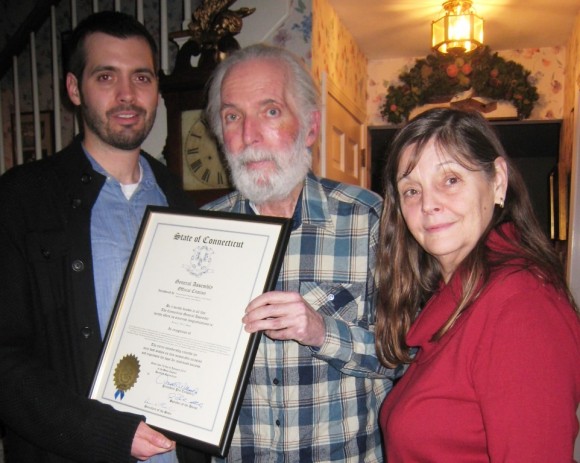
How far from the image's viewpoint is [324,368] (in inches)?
48.4

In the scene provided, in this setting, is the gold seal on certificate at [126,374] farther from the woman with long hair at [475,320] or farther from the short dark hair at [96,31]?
the short dark hair at [96,31]

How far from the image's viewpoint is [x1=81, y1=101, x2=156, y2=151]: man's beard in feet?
4.29

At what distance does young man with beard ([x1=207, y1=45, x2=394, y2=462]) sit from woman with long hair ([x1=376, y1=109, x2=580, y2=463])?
0.43 ft

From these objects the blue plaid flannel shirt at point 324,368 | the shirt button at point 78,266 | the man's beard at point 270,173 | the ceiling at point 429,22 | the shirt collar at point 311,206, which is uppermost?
the ceiling at point 429,22

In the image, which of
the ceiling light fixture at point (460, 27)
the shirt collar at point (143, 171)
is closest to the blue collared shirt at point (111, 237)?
the shirt collar at point (143, 171)

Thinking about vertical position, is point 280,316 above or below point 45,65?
below

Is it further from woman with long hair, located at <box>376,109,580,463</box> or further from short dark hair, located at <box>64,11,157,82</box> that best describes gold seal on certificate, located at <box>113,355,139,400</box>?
short dark hair, located at <box>64,11,157,82</box>

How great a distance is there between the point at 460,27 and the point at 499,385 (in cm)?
279

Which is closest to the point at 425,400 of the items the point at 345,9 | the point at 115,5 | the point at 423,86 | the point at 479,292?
the point at 479,292

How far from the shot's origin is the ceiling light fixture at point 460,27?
9.75 ft

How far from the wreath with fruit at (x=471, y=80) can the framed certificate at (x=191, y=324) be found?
332 centimetres

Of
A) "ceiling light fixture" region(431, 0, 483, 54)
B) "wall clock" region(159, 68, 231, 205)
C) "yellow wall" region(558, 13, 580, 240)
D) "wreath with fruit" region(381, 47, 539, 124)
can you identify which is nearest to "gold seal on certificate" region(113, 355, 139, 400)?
"wall clock" region(159, 68, 231, 205)

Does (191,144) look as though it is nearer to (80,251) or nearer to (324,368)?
(80,251)

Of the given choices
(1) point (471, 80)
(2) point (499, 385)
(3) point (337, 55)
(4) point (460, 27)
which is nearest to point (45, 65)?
(3) point (337, 55)
